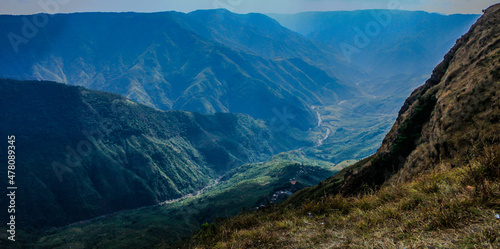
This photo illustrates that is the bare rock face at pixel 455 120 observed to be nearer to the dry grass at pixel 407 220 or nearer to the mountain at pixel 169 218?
the dry grass at pixel 407 220

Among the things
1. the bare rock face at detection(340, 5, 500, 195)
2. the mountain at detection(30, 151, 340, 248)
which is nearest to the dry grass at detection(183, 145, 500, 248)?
the bare rock face at detection(340, 5, 500, 195)

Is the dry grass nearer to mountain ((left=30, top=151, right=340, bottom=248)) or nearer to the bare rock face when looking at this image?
the bare rock face

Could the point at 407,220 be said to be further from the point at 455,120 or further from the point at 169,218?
the point at 169,218

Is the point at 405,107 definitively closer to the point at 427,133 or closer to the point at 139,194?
the point at 427,133

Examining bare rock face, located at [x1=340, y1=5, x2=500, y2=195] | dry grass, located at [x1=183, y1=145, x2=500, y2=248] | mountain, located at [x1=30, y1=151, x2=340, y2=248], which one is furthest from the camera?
mountain, located at [x1=30, y1=151, x2=340, y2=248]

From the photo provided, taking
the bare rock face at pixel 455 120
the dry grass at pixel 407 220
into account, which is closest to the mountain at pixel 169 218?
the bare rock face at pixel 455 120
